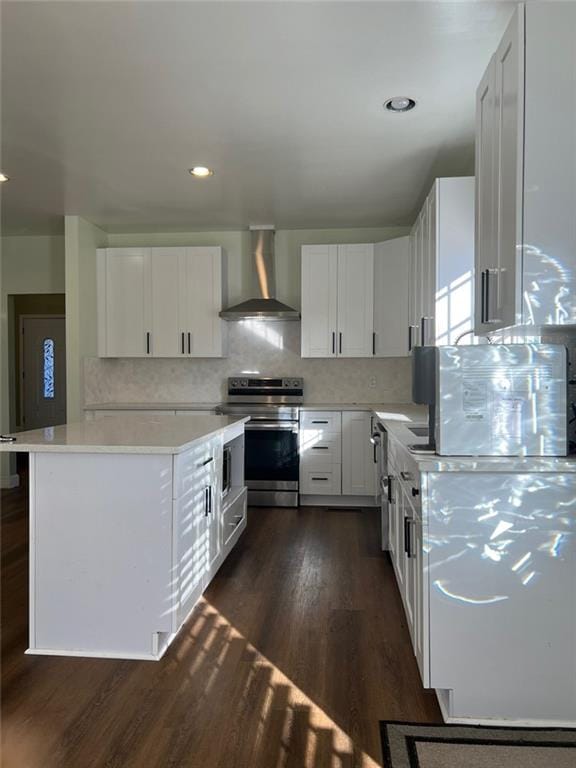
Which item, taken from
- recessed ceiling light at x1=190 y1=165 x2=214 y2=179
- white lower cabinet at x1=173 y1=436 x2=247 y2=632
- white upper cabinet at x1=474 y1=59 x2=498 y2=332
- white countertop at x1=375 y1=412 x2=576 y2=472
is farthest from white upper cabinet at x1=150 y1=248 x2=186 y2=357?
white countertop at x1=375 y1=412 x2=576 y2=472

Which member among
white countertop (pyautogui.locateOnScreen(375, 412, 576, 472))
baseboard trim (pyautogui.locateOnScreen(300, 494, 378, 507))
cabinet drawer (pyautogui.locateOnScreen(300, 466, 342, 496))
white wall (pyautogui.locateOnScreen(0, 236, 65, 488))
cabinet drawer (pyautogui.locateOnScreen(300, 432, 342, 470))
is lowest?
baseboard trim (pyautogui.locateOnScreen(300, 494, 378, 507))

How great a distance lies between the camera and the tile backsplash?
5.27 metres

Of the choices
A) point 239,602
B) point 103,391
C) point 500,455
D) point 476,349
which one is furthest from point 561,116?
point 103,391

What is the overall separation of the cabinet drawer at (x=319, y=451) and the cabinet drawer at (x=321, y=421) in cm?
5

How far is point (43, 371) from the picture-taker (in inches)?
321

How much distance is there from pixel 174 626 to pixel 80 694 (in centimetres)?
43

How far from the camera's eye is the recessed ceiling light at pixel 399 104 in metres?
2.75

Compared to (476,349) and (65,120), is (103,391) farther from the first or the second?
(476,349)

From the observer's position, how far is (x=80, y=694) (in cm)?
199

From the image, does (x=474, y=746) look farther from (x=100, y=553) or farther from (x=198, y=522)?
(x=100, y=553)

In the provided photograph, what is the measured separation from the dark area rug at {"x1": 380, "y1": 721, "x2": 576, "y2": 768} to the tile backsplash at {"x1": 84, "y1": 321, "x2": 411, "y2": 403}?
3623mm

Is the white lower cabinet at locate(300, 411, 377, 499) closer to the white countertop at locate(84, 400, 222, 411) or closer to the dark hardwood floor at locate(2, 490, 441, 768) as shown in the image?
the white countertop at locate(84, 400, 222, 411)

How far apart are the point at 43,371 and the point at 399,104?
23.1ft

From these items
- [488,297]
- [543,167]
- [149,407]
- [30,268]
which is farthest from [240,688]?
[30,268]
